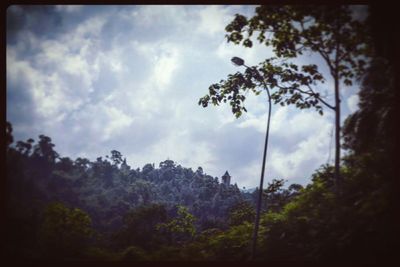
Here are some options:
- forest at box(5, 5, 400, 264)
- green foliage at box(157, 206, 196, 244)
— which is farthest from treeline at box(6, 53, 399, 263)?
green foliage at box(157, 206, 196, 244)

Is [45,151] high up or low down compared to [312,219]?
up

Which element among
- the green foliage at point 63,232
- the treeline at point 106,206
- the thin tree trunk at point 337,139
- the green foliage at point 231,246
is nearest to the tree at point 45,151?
the treeline at point 106,206

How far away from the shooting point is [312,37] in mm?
7355

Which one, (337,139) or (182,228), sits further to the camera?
(182,228)

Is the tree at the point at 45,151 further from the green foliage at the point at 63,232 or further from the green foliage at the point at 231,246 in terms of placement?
the green foliage at the point at 231,246

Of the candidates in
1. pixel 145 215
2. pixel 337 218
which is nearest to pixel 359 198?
pixel 337 218

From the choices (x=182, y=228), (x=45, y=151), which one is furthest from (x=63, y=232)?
(x=182, y=228)

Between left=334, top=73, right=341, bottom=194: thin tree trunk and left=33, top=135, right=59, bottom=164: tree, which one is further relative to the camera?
left=33, top=135, right=59, bottom=164: tree

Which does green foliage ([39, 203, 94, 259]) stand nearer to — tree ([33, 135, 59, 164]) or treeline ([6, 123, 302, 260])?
treeline ([6, 123, 302, 260])

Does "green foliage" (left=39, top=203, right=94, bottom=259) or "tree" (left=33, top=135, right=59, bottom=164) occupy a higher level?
"tree" (left=33, top=135, right=59, bottom=164)

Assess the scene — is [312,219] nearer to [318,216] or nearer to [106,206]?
[318,216]

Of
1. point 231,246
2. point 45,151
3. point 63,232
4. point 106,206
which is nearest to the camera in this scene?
point 231,246

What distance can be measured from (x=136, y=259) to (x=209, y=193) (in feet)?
152

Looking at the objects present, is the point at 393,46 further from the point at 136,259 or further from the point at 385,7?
the point at 136,259
